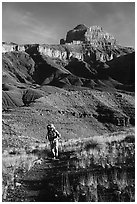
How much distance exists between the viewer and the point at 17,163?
840 centimetres

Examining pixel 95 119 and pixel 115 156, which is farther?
pixel 95 119

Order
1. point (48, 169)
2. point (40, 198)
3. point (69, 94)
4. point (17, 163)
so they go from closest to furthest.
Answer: point (40, 198), point (48, 169), point (17, 163), point (69, 94)

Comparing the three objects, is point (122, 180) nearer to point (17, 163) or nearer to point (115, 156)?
point (115, 156)

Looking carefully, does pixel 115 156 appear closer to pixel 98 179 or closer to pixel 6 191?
pixel 98 179

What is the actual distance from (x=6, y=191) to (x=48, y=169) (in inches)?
75.5

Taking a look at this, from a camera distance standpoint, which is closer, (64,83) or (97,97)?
(97,97)

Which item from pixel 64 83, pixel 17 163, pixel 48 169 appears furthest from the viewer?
pixel 64 83

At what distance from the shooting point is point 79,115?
111ft

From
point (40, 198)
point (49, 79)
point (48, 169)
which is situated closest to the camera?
point (40, 198)

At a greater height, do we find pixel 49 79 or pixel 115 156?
pixel 49 79

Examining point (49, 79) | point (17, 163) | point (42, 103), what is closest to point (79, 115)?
point (42, 103)

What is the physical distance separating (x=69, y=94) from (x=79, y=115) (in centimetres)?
727

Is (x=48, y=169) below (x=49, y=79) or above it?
below

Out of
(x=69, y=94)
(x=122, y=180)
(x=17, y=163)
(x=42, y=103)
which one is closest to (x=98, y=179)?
(x=122, y=180)
